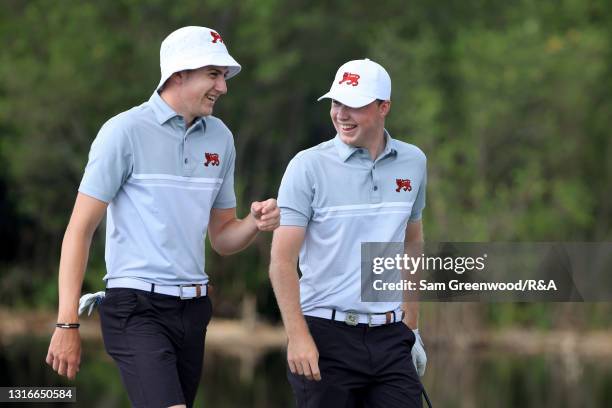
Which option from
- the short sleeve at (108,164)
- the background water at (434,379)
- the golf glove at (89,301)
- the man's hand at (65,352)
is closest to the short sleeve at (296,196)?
the short sleeve at (108,164)

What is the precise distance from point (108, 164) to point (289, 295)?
847mm

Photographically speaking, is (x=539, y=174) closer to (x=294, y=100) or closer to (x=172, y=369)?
(x=294, y=100)

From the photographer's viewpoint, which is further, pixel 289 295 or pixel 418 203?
pixel 418 203

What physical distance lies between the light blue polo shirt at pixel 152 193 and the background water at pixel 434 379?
34.8 ft

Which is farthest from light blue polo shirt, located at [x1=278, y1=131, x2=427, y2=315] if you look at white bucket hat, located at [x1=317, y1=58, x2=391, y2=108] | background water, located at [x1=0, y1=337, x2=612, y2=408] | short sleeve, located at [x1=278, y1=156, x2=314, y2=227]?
background water, located at [x1=0, y1=337, x2=612, y2=408]

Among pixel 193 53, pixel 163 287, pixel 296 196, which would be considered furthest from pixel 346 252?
pixel 193 53

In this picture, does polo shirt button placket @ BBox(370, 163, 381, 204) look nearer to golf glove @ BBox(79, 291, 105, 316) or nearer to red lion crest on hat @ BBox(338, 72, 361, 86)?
red lion crest on hat @ BBox(338, 72, 361, 86)

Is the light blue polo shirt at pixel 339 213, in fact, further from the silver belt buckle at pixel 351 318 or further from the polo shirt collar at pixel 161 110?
the polo shirt collar at pixel 161 110

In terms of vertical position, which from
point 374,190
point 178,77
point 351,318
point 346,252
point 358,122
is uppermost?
point 178,77

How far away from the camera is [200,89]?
17.8 ft

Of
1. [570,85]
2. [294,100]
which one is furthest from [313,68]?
[570,85]

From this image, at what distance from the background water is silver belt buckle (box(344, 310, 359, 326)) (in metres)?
10.5

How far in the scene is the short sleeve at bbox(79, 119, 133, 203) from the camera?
5.23 meters

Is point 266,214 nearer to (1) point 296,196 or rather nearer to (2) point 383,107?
(1) point 296,196
